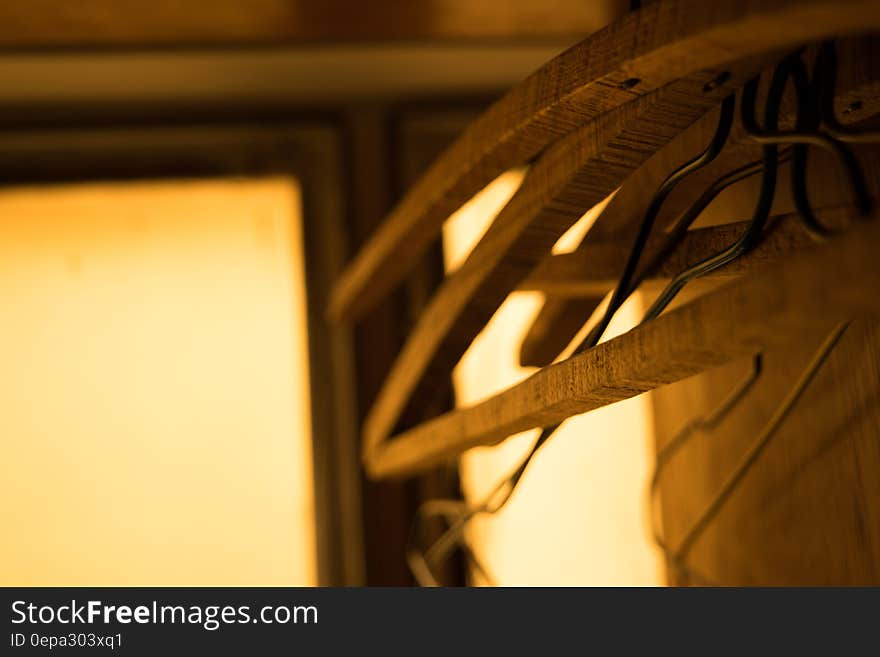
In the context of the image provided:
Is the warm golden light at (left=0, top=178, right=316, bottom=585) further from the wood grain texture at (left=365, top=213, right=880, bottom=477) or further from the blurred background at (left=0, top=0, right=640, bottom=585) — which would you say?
the wood grain texture at (left=365, top=213, right=880, bottom=477)

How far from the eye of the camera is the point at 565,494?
4.58ft

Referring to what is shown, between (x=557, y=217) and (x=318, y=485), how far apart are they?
0.92m

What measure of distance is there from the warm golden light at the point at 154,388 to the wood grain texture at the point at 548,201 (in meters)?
0.69

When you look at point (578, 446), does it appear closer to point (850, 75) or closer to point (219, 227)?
point (219, 227)

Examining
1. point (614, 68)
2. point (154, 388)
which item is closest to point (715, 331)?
point (614, 68)

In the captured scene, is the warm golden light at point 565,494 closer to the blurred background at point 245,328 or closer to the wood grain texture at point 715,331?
the blurred background at point 245,328

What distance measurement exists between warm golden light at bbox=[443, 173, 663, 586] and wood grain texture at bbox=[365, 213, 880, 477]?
0.81 metres

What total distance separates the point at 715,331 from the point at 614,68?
0.15 metres

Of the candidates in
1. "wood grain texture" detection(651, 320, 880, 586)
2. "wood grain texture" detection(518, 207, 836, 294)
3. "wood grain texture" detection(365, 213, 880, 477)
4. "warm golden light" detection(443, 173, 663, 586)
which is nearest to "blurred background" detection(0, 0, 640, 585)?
"warm golden light" detection(443, 173, 663, 586)

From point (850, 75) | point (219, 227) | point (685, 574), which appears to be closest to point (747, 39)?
point (850, 75)

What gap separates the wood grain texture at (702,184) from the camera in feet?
1.69

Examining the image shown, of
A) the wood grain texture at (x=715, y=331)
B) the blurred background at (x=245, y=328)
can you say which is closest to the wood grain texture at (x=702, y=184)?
the wood grain texture at (x=715, y=331)

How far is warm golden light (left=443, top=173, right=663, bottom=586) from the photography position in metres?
1.36

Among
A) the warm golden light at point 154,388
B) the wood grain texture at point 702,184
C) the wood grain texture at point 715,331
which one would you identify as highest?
the warm golden light at point 154,388
